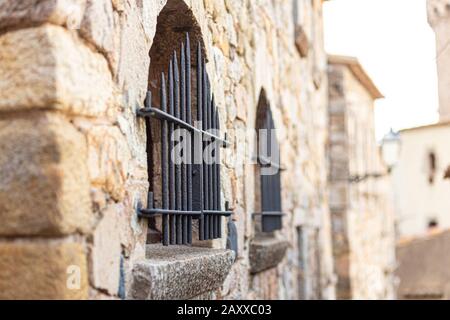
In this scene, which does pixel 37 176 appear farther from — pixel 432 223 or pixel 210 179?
pixel 432 223

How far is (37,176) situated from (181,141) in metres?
0.90

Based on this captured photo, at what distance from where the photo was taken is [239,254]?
3230mm

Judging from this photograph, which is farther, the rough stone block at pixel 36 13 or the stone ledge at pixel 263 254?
the stone ledge at pixel 263 254

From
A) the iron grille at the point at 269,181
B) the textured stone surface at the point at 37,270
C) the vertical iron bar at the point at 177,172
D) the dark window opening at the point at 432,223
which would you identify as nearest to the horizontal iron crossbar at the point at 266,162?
the iron grille at the point at 269,181

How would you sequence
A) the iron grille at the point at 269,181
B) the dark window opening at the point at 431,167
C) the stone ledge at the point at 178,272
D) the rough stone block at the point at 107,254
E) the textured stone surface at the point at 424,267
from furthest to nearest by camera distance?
1. the dark window opening at the point at 431,167
2. the textured stone surface at the point at 424,267
3. the iron grille at the point at 269,181
4. the stone ledge at the point at 178,272
5. the rough stone block at the point at 107,254

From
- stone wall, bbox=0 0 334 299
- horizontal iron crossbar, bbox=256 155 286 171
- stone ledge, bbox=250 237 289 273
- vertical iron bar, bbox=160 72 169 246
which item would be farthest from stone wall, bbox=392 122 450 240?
vertical iron bar, bbox=160 72 169 246

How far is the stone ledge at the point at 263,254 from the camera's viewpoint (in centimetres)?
346

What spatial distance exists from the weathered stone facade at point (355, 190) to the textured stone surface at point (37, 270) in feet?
24.0

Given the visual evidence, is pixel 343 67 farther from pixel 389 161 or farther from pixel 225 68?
pixel 225 68

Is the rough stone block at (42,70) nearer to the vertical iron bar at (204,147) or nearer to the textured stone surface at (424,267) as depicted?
the vertical iron bar at (204,147)

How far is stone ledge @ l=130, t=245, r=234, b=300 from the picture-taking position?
74.4 inches

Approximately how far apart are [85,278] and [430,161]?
79.2ft

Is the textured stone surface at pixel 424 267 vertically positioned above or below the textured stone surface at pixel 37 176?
below
